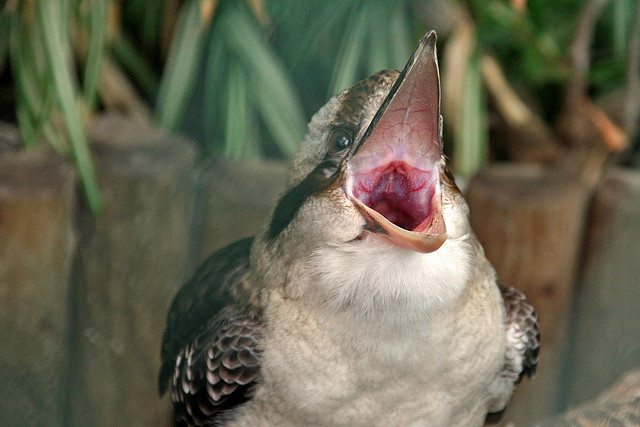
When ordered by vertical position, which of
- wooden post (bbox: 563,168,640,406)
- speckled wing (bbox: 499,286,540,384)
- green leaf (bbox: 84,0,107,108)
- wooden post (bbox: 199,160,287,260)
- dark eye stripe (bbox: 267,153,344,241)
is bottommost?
wooden post (bbox: 563,168,640,406)

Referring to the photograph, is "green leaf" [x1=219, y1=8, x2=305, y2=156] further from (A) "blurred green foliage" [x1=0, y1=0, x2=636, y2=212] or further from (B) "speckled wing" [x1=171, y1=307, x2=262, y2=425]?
(B) "speckled wing" [x1=171, y1=307, x2=262, y2=425]

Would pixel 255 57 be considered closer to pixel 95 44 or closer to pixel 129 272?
Answer: pixel 95 44

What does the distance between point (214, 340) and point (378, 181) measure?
0.39 m

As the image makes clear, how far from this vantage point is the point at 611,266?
6.62 ft

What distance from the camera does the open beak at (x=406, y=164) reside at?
2.54ft

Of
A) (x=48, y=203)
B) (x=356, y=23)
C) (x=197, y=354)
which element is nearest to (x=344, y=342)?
(x=197, y=354)

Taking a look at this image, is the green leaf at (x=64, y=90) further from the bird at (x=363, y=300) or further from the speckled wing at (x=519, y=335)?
the speckled wing at (x=519, y=335)

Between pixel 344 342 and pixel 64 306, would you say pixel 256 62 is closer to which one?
pixel 344 342

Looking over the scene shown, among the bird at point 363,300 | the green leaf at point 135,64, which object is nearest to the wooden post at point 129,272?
the green leaf at point 135,64

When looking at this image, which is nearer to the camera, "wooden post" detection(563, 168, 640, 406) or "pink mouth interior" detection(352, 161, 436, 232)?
"pink mouth interior" detection(352, 161, 436, 232)

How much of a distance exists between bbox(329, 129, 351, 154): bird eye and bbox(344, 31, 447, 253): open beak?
3cm

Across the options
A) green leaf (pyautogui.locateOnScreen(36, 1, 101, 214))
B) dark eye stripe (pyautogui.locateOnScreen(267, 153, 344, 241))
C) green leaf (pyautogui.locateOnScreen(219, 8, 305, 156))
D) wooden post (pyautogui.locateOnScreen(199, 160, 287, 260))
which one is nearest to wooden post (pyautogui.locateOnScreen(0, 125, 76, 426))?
green leaf (pyautogui.locateOnScreen(36, 1, 101, 214))

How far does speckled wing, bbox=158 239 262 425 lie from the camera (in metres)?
1.09

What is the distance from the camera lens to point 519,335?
1185mm
